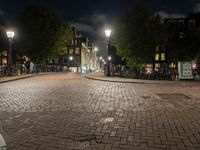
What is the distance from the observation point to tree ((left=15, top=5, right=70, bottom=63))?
44125 millimetres

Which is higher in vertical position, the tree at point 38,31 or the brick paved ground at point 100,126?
the tree at point 38,31

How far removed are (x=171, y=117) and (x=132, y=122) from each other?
1440 millimetres

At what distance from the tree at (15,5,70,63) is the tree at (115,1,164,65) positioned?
16041mm

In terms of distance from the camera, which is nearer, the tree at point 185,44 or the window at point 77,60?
the tree at point 185,44

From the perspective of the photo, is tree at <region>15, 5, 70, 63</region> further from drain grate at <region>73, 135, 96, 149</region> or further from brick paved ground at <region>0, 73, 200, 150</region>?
drain grate at <region>73, 135, 96, 149</region>

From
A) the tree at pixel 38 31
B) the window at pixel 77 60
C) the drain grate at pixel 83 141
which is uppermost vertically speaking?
the tree at pixel 38 31

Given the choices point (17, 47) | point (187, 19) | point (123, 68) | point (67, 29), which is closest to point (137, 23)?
point (123, 68)

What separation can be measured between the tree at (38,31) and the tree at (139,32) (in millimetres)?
16041

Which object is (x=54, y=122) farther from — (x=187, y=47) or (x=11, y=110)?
(x=187, y=47)

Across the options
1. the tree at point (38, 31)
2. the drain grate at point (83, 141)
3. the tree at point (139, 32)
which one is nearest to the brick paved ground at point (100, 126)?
the drain grate at point (83, 141)

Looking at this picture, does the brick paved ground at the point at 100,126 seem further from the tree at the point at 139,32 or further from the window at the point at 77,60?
the window at the point at 77,60

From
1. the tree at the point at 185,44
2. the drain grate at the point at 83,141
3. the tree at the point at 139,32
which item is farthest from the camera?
the tree at the point at 185,44

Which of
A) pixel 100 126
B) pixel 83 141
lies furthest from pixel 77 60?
pixel 83 141

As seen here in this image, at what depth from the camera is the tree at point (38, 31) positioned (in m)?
44.1
